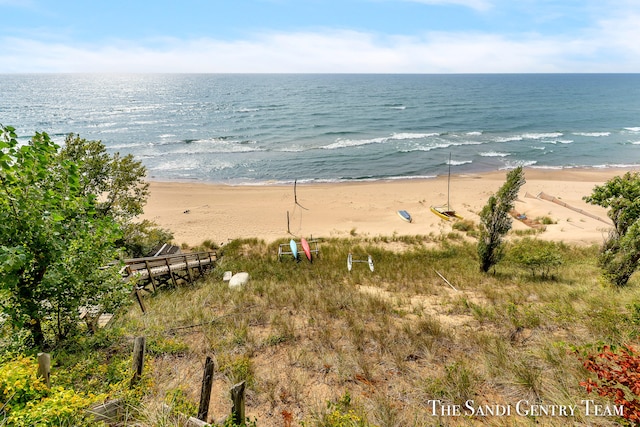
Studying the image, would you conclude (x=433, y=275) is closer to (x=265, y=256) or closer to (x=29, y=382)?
(x=265, y=256)

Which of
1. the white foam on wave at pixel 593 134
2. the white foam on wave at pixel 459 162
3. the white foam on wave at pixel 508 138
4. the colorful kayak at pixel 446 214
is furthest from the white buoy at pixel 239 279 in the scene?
the white foam on wave at pixel 593 134

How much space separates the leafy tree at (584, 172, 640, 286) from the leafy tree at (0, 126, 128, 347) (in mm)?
15706

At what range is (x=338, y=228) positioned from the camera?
26.5 metres

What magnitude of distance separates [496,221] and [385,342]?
10.2 m

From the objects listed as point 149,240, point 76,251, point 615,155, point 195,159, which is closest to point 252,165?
point 195,159

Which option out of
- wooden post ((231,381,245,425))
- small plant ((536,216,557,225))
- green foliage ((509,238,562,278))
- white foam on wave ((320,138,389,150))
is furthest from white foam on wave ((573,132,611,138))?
wooden post ((231,381,245,425))

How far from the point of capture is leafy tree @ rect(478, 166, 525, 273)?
14.0m

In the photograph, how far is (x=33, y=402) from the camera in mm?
4180

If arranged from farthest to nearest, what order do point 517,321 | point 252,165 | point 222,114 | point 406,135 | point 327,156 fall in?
1. point 222,114
2. point 406,135
3. point 327,156
4. point 252,165
5. point 517,321

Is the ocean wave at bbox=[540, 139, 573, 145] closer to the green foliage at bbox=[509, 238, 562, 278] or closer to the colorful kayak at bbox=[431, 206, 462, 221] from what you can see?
the colorful kayak at bbox=[431, 206, 462, 221]

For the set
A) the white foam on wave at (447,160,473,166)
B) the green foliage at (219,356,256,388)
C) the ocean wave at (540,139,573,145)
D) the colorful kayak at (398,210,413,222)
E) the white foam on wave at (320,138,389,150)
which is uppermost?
the ocean wave at (540,139,573,145)

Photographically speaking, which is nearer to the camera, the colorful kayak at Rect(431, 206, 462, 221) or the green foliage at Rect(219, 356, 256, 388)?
the green foliage at Rect(219, 356, 256, 388)

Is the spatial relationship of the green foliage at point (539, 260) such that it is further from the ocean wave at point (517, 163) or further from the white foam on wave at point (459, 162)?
the ocean wave at point (517, 163)

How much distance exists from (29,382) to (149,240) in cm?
1517
